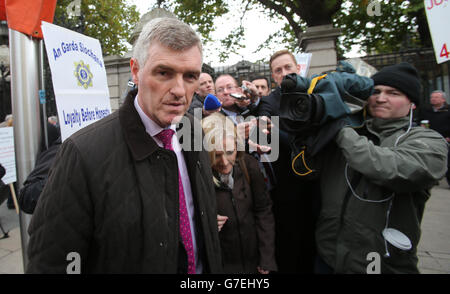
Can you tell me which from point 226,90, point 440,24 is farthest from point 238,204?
point 440,24

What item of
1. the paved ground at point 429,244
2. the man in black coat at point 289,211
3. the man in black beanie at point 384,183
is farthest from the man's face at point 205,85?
the paved ground at point 429,244

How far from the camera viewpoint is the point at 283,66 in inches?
105

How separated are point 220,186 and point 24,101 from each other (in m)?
1.40

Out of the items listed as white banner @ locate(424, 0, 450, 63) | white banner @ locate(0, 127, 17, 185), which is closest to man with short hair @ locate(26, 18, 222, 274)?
white banner @ locate(424, 0, 450, 63)

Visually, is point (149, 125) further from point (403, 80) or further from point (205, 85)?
point (205, 85)

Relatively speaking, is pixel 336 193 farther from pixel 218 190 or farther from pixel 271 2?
pixel 271 2

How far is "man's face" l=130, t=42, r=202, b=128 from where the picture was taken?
1.14 metres

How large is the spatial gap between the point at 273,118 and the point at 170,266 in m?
1.38

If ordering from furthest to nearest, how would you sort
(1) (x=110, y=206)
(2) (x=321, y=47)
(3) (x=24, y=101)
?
(2) (x=321, y=47)
(3) (x=24, y=101)
(1) (x=110, y=206)

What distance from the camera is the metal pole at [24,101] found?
5.74ft

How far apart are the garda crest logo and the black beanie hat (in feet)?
6.88

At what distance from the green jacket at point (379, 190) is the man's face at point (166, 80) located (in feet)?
3.11

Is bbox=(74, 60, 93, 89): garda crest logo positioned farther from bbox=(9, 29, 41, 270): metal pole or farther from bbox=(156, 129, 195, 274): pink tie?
bbox=(156, 129, 195, 274): pink tie

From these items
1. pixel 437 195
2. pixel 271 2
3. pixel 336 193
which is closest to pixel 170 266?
pixel 336 193
